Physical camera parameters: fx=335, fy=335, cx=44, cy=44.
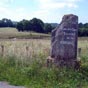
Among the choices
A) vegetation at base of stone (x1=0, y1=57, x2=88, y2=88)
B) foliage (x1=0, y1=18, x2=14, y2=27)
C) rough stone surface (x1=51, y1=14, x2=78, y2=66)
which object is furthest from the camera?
foliage (x1=0, y1=18, x2=14, y2=27)

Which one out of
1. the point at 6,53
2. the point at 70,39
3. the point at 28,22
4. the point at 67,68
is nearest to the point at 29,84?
the point at 67,68

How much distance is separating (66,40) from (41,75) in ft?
6.10

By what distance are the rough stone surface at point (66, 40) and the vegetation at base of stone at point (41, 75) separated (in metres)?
0.60

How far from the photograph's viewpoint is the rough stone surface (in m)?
11.9

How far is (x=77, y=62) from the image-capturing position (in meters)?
11.7

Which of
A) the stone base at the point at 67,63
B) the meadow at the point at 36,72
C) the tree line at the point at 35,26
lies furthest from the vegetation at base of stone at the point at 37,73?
the tree line at the point at 35,26

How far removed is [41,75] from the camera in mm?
10742

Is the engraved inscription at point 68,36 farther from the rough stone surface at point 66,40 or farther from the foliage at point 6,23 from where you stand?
the foliage at point 6,23

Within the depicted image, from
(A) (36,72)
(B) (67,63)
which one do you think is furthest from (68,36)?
(A) (36,72)

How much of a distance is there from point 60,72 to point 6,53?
3.37 meters

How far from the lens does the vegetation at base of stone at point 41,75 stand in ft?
32.4

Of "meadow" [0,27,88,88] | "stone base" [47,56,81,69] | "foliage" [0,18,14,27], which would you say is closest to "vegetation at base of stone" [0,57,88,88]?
"meadow" [0,27,88,88]

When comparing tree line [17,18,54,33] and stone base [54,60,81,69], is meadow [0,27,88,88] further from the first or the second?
tree line [17,18,54,33]

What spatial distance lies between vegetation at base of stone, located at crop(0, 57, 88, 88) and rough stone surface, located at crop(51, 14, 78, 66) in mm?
601
